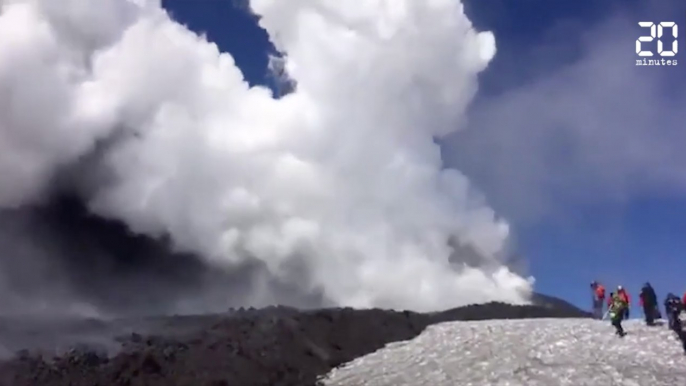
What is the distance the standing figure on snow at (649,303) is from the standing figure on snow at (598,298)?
4853mm

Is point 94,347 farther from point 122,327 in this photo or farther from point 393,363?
point 393,363

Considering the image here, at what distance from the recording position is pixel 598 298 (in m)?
40.0

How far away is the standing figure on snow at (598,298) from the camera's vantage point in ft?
131

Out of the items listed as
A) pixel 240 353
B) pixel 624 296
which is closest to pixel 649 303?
Result: pixel 624 296

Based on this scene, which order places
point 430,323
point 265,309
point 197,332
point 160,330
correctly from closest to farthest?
point 197,332 → point 160,330 → point 430,323 → point 265,309

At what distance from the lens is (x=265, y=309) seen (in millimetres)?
48938

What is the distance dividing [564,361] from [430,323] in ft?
42.3

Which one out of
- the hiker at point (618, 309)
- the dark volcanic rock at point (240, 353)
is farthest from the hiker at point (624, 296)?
the dark volcanic rock at point (240, 353)

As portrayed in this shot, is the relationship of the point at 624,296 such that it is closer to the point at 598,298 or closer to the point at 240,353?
the point at 598,298

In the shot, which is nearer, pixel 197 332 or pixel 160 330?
pixel 197 332

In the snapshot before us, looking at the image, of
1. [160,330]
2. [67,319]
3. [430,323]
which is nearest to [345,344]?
[430,323]

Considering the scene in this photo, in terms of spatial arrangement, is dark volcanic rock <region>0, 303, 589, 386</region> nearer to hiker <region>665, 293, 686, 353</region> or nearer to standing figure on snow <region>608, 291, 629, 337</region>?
standing figure on snow <region>608, 291, 629, 337</region>

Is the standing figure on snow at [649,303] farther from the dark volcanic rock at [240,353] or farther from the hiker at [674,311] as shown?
the dark volcanic rock at [240,353]

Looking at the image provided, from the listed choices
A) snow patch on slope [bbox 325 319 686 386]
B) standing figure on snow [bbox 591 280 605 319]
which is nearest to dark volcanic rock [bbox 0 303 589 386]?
snow patch on slope [bbox 325 319 686 386]
